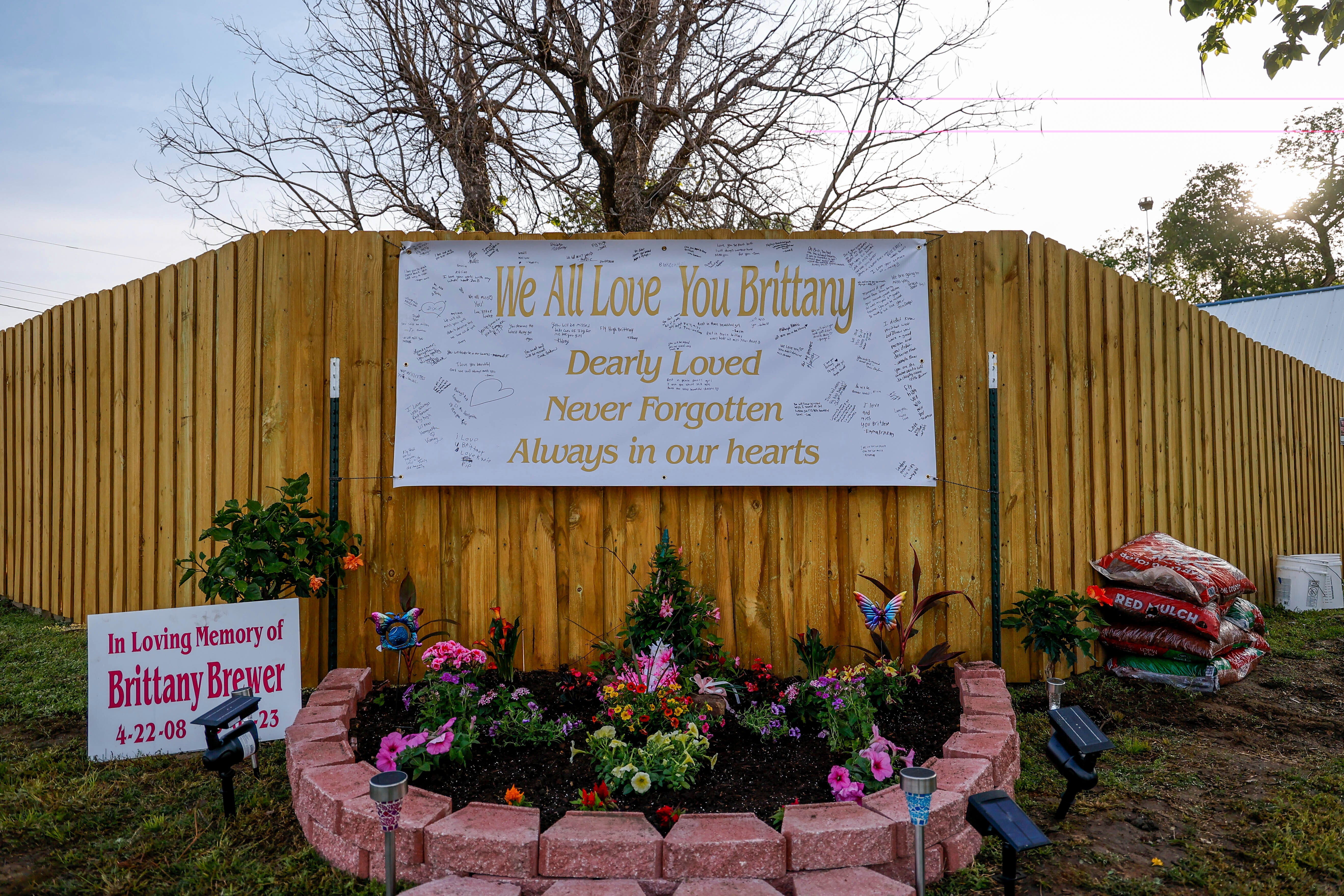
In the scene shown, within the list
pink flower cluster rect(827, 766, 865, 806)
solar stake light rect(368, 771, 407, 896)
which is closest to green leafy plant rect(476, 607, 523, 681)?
solar stake light rect(368, 771, 407, 896)

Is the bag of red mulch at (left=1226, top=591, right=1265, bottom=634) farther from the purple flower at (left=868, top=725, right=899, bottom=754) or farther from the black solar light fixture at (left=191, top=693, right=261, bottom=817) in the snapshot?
the black solar light fixture at (left=191, top=693, right=261, bottom=817)

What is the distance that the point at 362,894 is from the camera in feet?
7.02

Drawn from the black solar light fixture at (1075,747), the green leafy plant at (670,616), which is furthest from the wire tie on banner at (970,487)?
the black solar light fixture at (1075,747)

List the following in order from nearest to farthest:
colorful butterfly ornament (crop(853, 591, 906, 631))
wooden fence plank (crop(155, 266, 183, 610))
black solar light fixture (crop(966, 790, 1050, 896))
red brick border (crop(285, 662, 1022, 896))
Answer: black solar light fixture (crop(966, 790, 1050, 896))
red brick border (crop(285, 662, 1022, 896))
colorful butterfly ornament (crop(853, 591, 906, 631))
wooden fence plank (crop(155, 266, 183, 610))

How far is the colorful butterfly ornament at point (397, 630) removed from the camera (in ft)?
11.1

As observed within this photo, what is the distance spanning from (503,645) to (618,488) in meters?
1.00

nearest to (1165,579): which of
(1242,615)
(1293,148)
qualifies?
(1242,615)

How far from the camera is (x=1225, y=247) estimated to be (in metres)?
26.6

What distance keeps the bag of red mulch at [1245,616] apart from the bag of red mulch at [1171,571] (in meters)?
0.28

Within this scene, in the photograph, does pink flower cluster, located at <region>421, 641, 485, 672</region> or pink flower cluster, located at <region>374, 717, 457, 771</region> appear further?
pink flower cluster, located at <region>421, 641, 485, 672</region>

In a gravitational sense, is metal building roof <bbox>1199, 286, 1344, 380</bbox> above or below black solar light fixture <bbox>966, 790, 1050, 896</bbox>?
above

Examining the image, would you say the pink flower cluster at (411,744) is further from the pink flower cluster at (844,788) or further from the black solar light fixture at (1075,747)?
Answer: the black solar light fixture at (1075,747)

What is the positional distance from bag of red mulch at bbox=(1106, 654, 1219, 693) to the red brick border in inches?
91.5

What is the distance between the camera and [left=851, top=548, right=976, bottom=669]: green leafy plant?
3559mm
